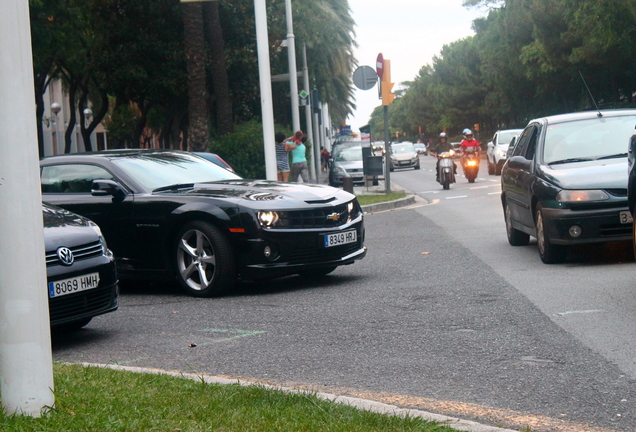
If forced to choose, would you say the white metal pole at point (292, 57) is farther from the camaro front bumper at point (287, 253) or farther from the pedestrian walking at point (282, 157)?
the camaro front bumper at point (287, 253)

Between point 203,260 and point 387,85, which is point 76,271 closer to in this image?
point 203,260

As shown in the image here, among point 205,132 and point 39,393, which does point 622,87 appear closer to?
point 205,132

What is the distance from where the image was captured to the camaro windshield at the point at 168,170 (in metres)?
9.73

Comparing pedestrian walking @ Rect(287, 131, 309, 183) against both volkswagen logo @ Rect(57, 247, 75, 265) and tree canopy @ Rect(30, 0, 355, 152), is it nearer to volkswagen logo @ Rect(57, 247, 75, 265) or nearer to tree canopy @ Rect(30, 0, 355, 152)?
tree canopy @ Rect(30, 0, 355, 152)

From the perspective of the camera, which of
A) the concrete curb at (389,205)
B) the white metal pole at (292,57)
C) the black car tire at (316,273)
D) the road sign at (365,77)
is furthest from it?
the white metal pole at (292,57)

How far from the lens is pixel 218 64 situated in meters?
25.5

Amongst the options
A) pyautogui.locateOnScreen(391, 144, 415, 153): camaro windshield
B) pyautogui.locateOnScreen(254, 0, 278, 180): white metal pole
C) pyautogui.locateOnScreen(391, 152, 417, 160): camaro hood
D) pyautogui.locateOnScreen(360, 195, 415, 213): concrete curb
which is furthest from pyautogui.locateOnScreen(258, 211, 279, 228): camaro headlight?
pyautogui.locateOnScreen(391, 144, 415, 153): camaro windshield

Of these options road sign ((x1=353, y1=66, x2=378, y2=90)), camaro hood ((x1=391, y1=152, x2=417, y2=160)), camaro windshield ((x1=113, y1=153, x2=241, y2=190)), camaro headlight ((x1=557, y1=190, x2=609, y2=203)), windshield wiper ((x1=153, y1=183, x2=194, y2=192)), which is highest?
road sign ((x1=353, y1=66, x2=378, y2=90))

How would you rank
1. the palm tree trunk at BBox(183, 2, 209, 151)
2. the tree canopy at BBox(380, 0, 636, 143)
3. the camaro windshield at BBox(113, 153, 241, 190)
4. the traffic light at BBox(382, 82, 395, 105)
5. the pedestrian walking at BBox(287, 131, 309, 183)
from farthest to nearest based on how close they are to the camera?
the tree canopy at BBox(380, 0, 636, 143) → the pedestrian walking at BBox(287, 131, 309, 183) → the traffic light at BBox(382, 82, 395, 105) → the palm tree trunk at BBox(183, 2, 209, 151) → the camaro windshield at BBox(113, 153, 241, 190)

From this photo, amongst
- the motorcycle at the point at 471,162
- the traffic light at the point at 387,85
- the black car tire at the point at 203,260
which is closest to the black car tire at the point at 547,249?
the black car tire at the point at 203,260

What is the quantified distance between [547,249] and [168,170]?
412 centimetres

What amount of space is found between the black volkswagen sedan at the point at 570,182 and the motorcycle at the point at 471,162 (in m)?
18.9

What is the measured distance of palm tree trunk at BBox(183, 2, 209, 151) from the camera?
2283 centimetres

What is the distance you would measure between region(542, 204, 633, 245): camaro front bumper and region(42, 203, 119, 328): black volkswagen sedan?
464cm
